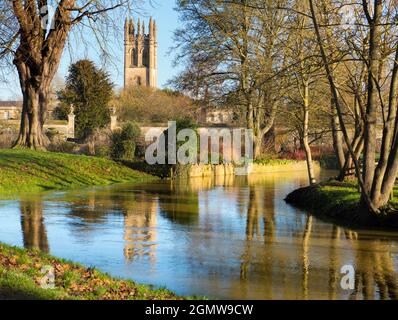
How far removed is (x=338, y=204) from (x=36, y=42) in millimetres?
16753

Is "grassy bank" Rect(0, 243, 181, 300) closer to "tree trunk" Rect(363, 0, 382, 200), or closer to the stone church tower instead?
"tree trunk" Rect(363, 0, 382, 200)

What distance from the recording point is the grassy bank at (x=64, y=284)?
22.7 feet

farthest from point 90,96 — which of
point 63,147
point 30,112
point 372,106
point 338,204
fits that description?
point 372,106

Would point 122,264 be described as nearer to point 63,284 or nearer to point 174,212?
point 63,284

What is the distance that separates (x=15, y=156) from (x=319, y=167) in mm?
30298

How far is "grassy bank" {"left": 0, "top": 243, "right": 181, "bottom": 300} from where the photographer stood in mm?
6906

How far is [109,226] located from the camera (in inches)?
573

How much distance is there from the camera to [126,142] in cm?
3612

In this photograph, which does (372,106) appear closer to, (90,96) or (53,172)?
(53,172)

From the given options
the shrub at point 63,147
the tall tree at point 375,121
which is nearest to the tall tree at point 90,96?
the shrub at point 63,147

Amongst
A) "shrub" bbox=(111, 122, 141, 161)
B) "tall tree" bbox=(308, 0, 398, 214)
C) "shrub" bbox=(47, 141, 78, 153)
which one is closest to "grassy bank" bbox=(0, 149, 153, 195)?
"shrub" bbox=(111, 122, 141, 161)
